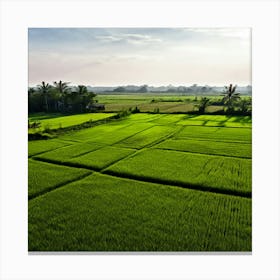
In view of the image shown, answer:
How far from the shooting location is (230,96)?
4074 mm

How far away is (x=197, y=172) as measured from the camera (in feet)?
13.1

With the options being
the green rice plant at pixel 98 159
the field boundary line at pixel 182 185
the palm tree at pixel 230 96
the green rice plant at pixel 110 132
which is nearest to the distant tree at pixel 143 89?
the green rice plant at pixel 110 132

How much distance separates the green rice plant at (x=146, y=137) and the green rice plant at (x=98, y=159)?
0.20 metres

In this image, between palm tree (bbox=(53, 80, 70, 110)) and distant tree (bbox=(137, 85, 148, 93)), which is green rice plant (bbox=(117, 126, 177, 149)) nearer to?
distant tree (bbox=(137, 85, 148, 93))

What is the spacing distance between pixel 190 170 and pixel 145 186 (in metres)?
0.59

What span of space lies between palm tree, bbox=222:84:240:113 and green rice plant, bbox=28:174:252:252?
118cm

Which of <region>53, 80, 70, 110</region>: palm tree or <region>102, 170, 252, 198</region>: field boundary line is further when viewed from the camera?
<region>53, 80, 70, 110</region>: palm tree

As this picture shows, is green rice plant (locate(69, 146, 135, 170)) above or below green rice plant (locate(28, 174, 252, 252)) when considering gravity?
above

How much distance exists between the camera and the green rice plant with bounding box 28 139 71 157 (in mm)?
3984

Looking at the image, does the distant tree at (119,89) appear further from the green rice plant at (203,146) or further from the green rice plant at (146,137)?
the green rice plant at (203,146)

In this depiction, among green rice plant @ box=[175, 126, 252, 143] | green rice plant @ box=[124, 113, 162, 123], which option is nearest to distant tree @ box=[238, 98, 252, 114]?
green rice plant @ box=[175, 126, 252, 143]

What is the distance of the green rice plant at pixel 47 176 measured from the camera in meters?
3.86

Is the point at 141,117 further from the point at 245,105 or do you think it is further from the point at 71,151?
the point at 245,105
